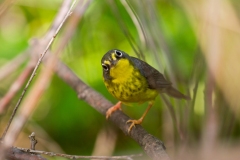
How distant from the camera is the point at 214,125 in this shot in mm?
1014

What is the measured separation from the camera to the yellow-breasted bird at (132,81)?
2.09m

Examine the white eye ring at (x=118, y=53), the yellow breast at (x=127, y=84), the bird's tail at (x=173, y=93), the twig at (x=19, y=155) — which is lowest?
the twig at (x=19, y=155)

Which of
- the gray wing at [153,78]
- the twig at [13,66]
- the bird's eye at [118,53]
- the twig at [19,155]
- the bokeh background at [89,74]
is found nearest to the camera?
the twig at [13,66]

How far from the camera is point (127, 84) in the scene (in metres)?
2.20

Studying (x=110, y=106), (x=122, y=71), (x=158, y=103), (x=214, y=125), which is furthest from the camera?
(x=158, y=103)

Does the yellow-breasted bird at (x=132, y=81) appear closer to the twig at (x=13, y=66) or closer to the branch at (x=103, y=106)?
the branch at (x=103, y=106)

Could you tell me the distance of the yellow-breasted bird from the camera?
2090mm

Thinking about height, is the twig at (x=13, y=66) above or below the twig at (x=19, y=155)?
above

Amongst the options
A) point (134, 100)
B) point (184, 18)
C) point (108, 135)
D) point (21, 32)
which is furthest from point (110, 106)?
point (21, 32)

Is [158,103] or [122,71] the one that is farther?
[158,103]

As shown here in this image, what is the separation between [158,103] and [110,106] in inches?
24.4

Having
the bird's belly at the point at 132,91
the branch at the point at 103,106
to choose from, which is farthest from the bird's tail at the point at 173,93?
the branch at the point at 103,106

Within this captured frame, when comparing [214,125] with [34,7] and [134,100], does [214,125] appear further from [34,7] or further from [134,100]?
[34,7]

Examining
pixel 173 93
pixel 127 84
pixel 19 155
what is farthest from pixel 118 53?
pixel 19 155
